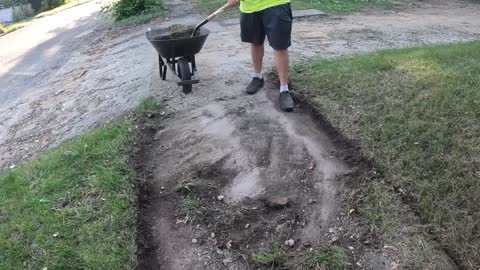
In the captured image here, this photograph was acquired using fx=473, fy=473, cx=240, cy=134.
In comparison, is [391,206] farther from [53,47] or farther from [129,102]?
[53,47]

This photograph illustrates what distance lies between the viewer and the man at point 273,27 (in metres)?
4.66

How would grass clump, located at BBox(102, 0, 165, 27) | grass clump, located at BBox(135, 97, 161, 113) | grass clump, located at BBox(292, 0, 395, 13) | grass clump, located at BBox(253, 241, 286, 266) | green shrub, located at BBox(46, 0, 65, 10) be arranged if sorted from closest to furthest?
grass clump, located at BBox(253, 241, 286, 266) < grass clump, located at BBox(135, 97, 161, 113) < grass clump, located at BBox(292, 0, 395, 13) < grass clump, located at BBox(102, 0, 165, 27) < green shrub, located at BBox(46, 0, 65, 10)

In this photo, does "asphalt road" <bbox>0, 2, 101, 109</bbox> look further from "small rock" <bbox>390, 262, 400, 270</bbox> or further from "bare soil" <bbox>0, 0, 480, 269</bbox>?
"small rock" <bbox>390, 262, 400, 270</bbox>

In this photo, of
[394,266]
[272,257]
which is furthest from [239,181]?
[394,266]

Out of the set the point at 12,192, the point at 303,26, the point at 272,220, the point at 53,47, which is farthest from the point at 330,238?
Answer: the point at 53,47

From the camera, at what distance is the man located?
4.66 metres

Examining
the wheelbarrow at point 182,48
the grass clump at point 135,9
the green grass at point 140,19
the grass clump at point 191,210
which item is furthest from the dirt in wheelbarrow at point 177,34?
the grass clump at point 135,9

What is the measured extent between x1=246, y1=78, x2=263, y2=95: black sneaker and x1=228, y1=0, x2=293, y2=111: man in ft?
1.16

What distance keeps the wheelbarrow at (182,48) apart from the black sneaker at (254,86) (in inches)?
23.2

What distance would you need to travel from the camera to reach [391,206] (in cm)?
329

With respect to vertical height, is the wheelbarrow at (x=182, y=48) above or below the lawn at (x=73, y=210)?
above

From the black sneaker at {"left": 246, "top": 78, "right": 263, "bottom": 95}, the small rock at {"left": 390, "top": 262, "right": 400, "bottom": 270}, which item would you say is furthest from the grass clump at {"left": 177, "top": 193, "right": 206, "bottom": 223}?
the black sneaker at {"left": 246, "top": 78, "right": 263, "bottom": 95}

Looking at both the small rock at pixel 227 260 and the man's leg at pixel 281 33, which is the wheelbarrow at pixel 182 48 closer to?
the man's leg at pixel 281 33

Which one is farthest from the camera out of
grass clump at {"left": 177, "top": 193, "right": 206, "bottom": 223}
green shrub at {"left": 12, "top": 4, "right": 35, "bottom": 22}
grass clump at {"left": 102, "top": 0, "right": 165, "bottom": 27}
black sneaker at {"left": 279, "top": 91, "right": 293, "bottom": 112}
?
green shrub at {"left": 12, "top": 4, "right": 35, "bottom": 22}
